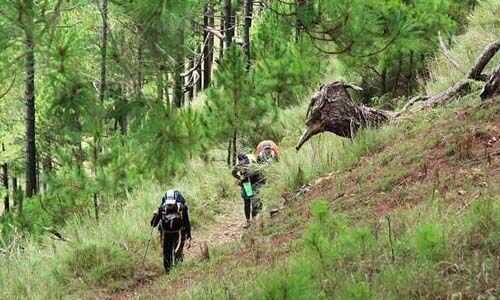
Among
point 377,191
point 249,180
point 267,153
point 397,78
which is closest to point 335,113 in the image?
point 267,153

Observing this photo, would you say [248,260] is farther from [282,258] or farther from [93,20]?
[93,20]

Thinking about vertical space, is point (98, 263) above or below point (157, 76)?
below

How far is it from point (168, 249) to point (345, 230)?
3.57 meters

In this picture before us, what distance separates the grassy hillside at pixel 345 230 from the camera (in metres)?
3.91

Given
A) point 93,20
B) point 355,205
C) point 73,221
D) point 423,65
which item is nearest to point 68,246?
point 73,221

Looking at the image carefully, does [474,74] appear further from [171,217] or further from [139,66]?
[139,66]

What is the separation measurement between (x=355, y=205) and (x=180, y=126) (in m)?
2.41

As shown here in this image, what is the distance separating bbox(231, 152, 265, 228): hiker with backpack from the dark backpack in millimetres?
1836

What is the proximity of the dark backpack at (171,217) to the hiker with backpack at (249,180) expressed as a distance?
184cm

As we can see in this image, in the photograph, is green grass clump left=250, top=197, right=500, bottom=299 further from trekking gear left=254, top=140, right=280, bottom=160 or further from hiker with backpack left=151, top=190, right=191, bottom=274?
trekking gear left=254, top=140, right=280, bottom=160

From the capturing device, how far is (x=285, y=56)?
1323 cm

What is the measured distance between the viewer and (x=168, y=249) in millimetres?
7844

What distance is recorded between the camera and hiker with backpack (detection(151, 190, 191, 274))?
24.9 feet

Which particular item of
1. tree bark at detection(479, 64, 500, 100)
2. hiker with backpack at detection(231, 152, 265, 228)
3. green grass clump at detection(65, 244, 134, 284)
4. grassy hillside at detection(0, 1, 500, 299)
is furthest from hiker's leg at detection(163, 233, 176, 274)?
tree bark at detection(479, 64, 500, 100)
